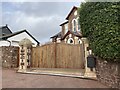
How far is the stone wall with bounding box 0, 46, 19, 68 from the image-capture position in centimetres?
1706

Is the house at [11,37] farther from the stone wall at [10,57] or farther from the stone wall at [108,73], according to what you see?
the stone wall at [108,73]

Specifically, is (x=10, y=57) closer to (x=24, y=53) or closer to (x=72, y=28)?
(x=24, y=53)

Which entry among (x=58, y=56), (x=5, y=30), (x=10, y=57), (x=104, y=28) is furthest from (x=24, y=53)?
(x=5, y=30)

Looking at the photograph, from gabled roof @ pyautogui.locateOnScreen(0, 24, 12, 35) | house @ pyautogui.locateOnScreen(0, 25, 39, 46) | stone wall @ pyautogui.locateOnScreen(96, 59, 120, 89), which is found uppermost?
gabled roof @ pyautogui.locateOnScreen(0, 24, 12, 35)

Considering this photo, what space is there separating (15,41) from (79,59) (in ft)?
65.9

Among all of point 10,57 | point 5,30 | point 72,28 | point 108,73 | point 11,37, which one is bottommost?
point 108,73

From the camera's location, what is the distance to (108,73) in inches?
330

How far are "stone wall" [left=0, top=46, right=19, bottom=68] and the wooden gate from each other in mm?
1962

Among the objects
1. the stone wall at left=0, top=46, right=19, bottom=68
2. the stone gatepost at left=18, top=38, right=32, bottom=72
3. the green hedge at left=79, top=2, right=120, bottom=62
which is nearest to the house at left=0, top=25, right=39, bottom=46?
the stone wall at left=0, top=46, right=19, bottom=68

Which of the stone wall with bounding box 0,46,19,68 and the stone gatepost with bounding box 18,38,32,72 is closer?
the stone gatepost with bounding box 18,38,32,72

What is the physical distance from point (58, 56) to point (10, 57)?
4509mm

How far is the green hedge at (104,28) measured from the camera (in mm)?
7801

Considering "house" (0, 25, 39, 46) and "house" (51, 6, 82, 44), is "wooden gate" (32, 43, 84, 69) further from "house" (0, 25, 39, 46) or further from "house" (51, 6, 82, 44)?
"house" (0, 25, 39, 46)

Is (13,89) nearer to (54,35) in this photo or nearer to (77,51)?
(77,51)
